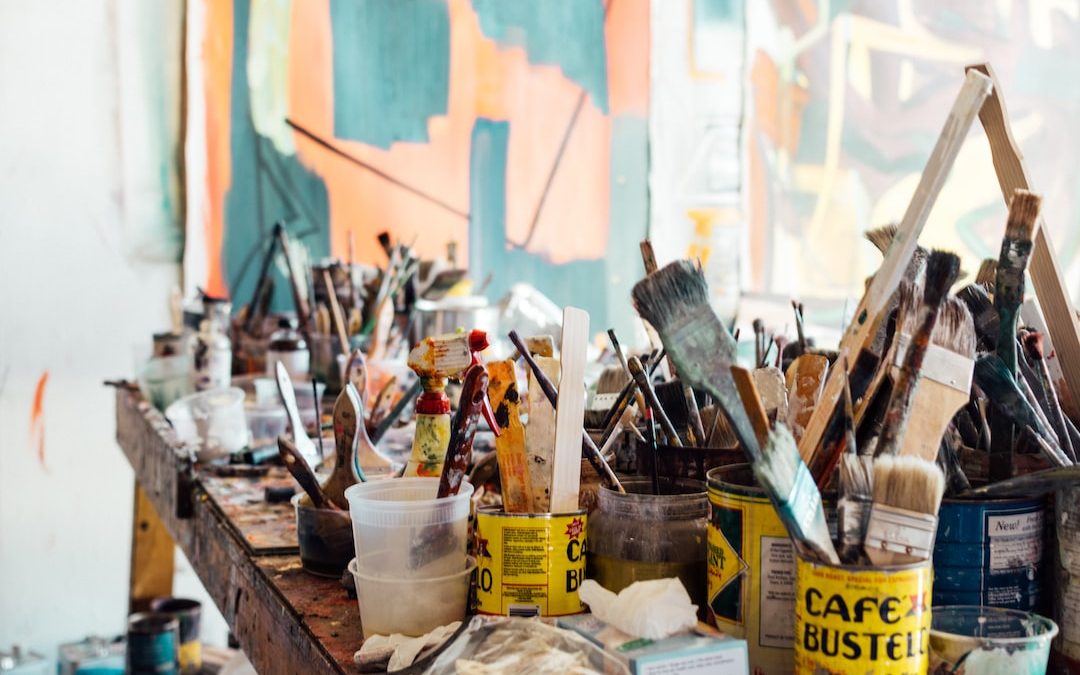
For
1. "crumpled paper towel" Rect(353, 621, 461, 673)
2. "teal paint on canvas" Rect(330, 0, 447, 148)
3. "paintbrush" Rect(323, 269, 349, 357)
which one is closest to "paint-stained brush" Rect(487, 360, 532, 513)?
"crumpled paper towel" Rect(353, 621, 461, 673)

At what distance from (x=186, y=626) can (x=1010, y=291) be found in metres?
2.58

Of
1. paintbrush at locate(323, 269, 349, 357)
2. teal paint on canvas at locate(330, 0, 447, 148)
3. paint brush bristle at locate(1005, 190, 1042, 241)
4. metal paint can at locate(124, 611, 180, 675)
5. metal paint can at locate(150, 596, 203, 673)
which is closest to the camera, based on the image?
paint brush bristle at locate(1005, 190, 1042, 241)

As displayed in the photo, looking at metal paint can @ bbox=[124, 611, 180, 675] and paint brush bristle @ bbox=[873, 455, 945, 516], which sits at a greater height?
paint brush bristle @ bbox=[873, 455, 945, 516]

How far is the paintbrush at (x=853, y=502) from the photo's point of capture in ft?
2.22

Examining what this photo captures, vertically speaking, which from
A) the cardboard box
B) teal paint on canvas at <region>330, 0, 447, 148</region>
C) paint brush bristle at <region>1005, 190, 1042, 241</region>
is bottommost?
the cardboard box

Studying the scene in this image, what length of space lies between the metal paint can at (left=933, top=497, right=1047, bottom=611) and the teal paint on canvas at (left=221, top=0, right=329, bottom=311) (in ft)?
10.2

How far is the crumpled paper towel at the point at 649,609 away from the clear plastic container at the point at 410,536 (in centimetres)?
18

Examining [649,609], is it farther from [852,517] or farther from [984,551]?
[984,551]

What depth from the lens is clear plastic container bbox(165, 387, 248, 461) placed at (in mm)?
1822

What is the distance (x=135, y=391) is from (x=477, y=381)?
204 centimetres

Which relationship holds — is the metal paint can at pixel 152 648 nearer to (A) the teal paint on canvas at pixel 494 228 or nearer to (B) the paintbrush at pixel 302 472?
(B) the paintbrush at pixel 302 472

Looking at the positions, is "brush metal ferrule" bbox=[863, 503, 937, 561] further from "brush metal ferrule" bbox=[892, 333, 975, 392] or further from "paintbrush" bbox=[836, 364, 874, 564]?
"brush metal ferrule" bbox=[892, 333, 975, 392]

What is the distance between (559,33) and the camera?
4.16 m

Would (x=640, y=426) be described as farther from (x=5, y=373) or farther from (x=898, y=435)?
(x=5, y=373)
